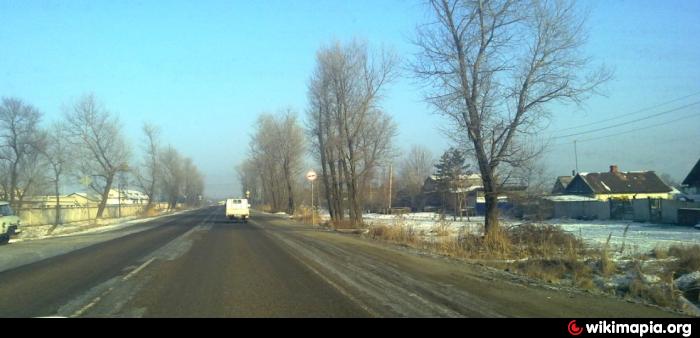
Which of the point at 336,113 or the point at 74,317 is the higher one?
the point at 336,113

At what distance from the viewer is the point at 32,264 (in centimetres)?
1560

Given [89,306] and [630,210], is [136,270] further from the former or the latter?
[630,210]

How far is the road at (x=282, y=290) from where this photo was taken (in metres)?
8.09

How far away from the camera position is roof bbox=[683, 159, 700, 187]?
164ft

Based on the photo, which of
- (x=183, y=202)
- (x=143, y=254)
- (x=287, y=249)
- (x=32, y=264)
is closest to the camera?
(x=32, y=264)

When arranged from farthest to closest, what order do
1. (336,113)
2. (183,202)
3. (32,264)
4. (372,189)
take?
(183,202)
(372,189)
(336,113)
(32,264)

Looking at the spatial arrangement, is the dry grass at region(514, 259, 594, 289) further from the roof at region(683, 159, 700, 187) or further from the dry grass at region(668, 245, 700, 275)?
the roof at region(683, 159, 700, 187)

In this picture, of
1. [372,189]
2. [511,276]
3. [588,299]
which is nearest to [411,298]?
[588,299]

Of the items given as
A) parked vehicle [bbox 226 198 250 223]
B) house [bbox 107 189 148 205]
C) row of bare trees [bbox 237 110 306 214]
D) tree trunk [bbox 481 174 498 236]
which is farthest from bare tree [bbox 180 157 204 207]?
tree trunk [bbox 481 174 498 236]

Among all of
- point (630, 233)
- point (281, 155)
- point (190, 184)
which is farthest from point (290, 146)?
point (190, 184)

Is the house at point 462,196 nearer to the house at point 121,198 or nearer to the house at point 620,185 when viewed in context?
the house at point 620,185

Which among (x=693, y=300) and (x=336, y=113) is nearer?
(x=693, y=300)
